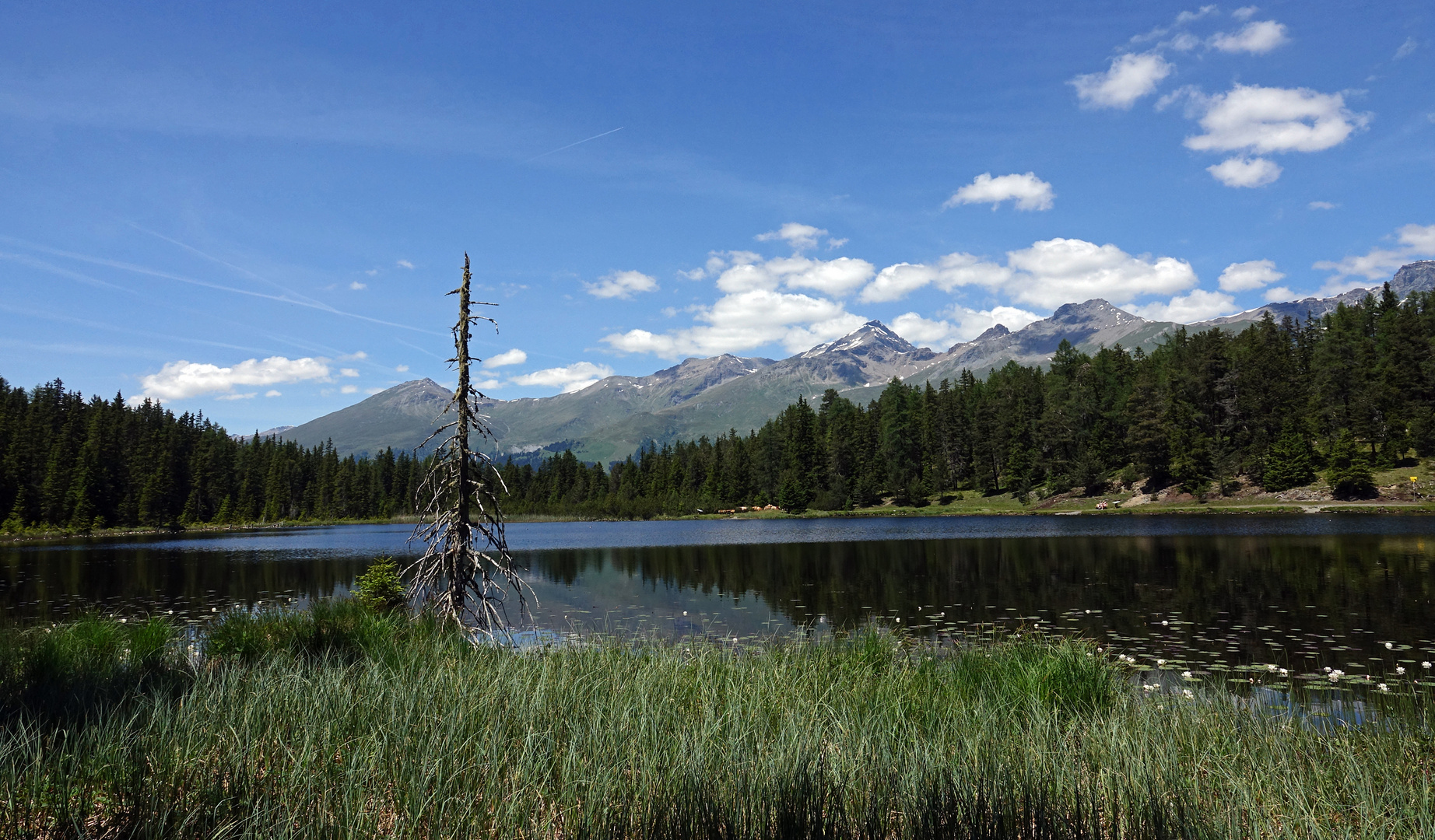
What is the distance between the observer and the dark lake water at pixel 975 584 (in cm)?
1730

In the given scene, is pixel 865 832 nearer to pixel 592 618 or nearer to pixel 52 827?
pixel 52 827

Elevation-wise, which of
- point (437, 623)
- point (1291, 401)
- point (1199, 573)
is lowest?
point (1199, 573)

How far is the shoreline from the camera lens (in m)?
63.4

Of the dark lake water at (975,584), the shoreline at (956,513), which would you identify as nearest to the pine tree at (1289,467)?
the shoreline at (956,513)

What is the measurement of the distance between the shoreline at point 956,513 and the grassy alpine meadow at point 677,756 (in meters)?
52.3

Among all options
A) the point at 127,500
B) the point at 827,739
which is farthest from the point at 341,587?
the point at 127,500

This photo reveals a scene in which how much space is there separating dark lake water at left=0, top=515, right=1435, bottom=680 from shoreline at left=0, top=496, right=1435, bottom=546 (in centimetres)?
735

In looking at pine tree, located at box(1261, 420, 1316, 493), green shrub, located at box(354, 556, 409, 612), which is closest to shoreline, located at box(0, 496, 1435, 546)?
pine tree, located at box(1261, 420, 1316, 493)

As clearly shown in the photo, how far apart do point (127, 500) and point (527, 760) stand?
12469 cm

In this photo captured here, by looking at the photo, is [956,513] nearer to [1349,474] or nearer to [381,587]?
[1349,474]

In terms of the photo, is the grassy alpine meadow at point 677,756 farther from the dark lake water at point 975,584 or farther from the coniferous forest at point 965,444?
the coniferous forest at point 965,444

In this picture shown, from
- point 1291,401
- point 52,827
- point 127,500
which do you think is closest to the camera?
point 52,827

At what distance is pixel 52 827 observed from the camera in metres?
4.30

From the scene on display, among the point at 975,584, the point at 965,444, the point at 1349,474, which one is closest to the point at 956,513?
the point at 965,444
